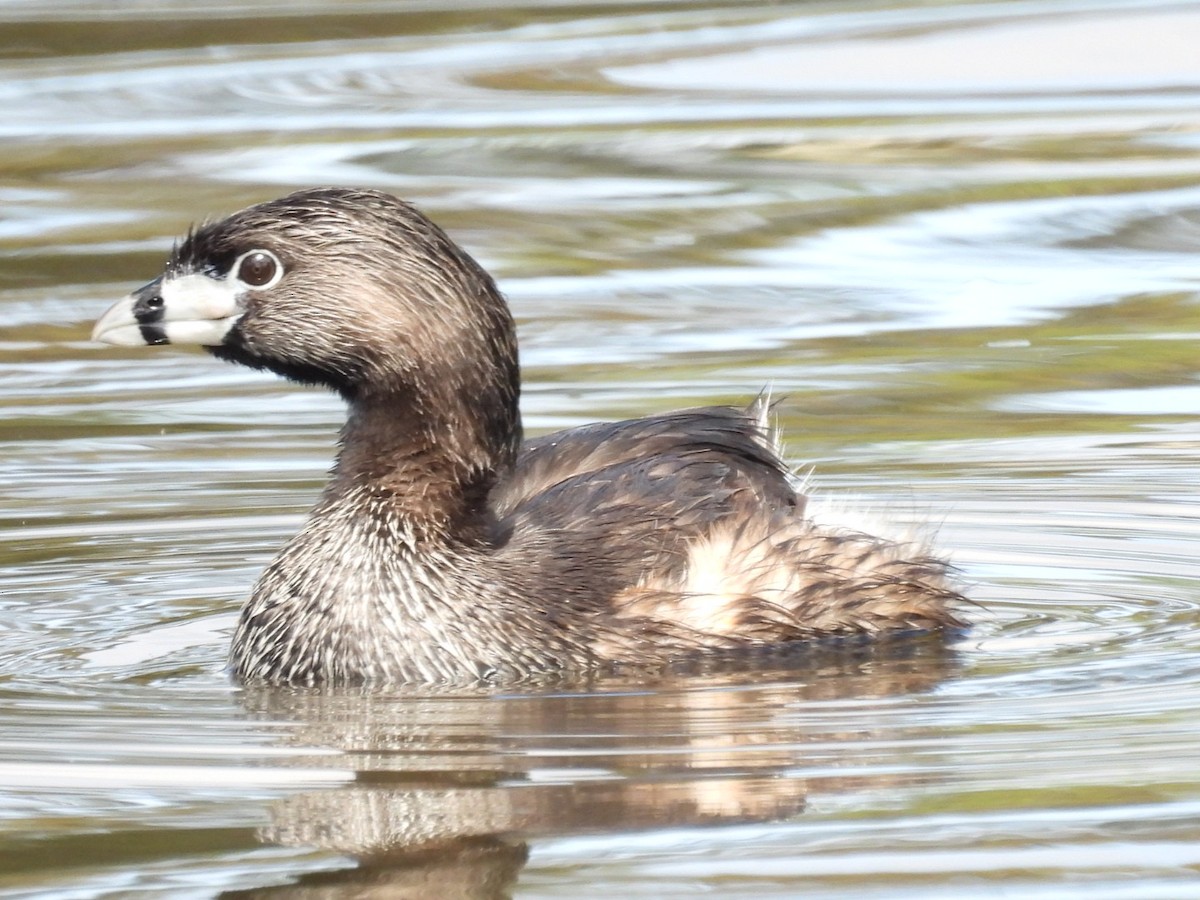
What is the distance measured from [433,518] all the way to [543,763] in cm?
156

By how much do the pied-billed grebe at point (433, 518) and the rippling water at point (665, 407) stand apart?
0.25 meters

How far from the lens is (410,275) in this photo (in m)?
8.00

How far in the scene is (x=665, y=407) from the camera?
1141 centimetres

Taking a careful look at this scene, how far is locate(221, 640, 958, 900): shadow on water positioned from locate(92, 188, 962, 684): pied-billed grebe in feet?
0.62

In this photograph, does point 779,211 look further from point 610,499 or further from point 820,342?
point 610,499

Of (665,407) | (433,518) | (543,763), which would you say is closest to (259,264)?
(433,518)

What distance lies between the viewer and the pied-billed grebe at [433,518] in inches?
313

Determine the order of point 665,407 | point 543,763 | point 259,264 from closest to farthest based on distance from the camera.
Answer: point 543,763 → point 259,264 → point 665,407

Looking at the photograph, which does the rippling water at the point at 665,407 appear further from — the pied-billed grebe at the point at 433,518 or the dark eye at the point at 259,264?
the dark eye at the point at 259,264

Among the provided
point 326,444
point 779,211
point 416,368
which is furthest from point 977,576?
point 779,211

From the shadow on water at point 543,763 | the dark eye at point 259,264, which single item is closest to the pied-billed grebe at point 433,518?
the dark eye at point 259,264

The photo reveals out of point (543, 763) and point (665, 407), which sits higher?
point (665, 407)

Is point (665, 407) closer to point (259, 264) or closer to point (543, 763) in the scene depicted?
point (259, 264)

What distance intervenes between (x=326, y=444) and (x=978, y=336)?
3063mm
